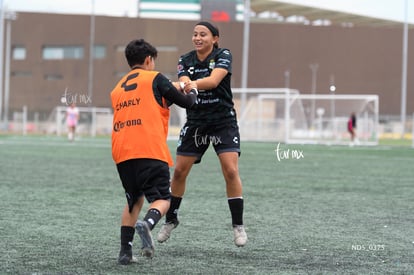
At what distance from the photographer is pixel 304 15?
88000 mm

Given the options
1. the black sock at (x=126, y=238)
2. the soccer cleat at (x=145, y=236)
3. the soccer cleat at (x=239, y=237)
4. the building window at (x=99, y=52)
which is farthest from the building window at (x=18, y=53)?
the soccer cleat at (x=145, y=236)

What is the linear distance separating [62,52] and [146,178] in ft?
234

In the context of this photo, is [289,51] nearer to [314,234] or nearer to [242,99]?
[242,99]

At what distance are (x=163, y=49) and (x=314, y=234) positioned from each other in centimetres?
6670

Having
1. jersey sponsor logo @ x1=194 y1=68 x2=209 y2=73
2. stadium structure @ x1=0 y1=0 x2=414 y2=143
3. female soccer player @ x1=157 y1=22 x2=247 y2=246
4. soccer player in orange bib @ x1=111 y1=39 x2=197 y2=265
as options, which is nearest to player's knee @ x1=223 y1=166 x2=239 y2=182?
female soccer player @ x1=157 y1=22 x2=247 y2=246

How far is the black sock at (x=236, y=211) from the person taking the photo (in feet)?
20.1

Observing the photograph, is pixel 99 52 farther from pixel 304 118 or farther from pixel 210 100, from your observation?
pixel 210 100

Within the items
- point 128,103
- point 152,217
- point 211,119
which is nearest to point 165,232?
point 211,119

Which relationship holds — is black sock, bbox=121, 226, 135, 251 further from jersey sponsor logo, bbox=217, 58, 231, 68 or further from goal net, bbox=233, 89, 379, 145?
goal net, bbox=233, 89, 379, 145

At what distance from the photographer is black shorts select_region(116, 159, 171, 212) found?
5172 mm

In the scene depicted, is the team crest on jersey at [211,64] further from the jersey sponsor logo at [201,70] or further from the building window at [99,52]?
the building window at [99,52]

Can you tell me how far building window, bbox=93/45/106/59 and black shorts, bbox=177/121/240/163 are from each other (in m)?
67.8

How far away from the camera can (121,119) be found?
5.24 metres

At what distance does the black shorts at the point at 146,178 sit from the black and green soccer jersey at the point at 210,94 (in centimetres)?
102
